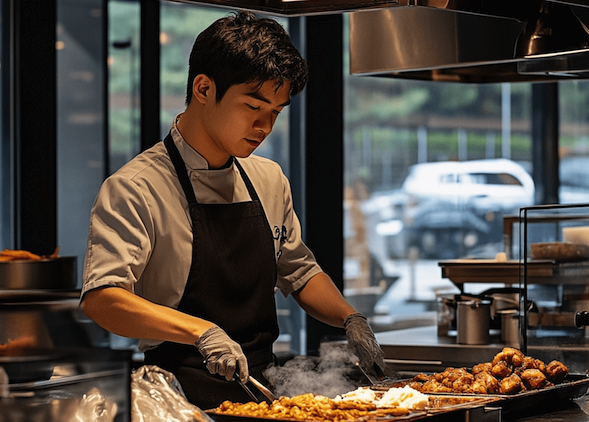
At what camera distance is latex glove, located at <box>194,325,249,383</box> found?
69.0 inches

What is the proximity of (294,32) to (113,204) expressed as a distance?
124 inches

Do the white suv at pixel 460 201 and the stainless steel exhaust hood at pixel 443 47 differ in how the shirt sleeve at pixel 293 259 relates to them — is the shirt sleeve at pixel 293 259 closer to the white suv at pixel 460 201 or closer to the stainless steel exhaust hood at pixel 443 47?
the stainless steel exhaust hood at pixel 443 47

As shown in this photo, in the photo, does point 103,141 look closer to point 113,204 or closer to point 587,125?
point 113,204

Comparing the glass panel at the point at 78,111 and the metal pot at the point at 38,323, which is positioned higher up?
the glass panel at the point at 78,111

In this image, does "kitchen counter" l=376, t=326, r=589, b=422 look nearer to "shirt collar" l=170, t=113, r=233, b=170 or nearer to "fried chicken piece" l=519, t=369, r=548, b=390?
"fried chicken piece" l=519, t=369, r=548, b=390

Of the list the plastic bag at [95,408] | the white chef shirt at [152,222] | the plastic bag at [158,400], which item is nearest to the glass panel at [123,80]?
the white chef shirt at [152,222]

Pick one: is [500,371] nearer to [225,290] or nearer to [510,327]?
[225,290]

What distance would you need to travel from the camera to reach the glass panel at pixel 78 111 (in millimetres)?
4723

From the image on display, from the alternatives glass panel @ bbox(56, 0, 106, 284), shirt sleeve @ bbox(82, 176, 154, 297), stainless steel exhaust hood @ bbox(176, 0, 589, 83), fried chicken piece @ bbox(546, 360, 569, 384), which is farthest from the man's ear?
→ glass panel @ bbox(56, 0, 106, 284)

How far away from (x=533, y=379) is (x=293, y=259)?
707 millimetres

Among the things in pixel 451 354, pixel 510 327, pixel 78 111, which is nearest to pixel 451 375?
pixel 451 354

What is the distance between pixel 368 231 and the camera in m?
5.66

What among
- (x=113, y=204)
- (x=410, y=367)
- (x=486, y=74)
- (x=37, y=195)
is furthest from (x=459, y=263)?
(x=37, y=195)

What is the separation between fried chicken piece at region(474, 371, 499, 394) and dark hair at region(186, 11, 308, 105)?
772mm
